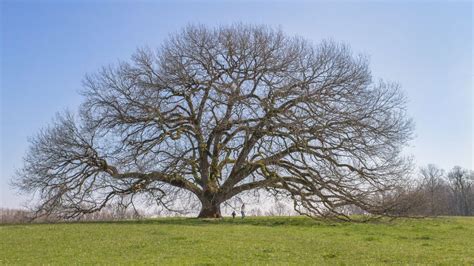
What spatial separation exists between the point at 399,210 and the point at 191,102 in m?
15.3

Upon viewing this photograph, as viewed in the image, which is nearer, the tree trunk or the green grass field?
the green grass field

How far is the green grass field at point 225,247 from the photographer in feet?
42.8

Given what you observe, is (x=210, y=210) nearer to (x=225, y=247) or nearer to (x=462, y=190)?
(x=225, y=247)

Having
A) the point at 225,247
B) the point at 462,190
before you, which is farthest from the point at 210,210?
the point at 462,190

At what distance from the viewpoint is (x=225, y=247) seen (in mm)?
15320

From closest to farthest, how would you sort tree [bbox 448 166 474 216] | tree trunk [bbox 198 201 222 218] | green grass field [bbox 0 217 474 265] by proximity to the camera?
green grass field [bbox 0 217 474 265]
tree trunk [bbox 198 201 222 218]
tree [bbox 448 166 474 216]

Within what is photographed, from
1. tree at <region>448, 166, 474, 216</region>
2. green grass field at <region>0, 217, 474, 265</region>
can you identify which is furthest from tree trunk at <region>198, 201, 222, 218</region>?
tree at <region>448, 166, 474, 216</region>

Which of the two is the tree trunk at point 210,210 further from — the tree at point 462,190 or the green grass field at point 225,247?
the tree at point 462,190

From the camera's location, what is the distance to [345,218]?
2897cm

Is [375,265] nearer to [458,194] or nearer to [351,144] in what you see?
[351,144]

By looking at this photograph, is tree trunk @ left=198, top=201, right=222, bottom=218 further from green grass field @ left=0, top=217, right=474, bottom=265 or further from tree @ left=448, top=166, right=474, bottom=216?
tree @ left=448, top=166, right=474, bottom=216

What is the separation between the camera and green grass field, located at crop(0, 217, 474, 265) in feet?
42.8

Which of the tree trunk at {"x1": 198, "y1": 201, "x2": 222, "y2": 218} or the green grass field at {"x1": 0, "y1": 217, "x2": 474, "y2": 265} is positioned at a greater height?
the tree trunk at {"x1": 198, "y1": 201, "x2": 222, "y2": 218}

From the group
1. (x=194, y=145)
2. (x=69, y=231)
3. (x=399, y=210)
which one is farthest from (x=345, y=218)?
(x=69, y=231)
